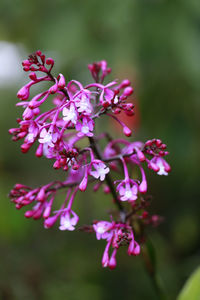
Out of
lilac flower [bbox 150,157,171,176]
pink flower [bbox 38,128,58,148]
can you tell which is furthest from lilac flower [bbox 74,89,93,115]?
lilac flower [bbox 150,157,171,176]

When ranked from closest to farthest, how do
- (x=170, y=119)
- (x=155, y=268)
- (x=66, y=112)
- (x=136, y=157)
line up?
(x=66, y=112) → (x=136, y=157) → (x=155, y=268) → (x=170, y=119)

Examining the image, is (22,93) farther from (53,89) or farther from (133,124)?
(133,124)

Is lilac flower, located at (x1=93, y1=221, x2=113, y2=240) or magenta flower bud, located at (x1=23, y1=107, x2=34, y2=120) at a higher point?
magenta flower bud, located at (x1=23, y1=107, x2=34, y2=120)

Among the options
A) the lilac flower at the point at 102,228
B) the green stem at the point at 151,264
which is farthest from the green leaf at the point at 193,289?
the lilac flower at the point at 102,228

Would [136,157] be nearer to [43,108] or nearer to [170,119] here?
[43,108]

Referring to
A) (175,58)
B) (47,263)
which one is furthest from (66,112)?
(47,263)

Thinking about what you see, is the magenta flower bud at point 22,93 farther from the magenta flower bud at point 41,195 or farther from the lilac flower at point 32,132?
the magenta flower bud at point 41,195

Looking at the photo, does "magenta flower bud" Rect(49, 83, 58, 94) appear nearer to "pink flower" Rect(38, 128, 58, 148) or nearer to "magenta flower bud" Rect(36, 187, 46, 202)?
"pink flower" Rect(38, 128, 58, 148)

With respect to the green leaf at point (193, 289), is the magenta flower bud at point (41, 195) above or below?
above

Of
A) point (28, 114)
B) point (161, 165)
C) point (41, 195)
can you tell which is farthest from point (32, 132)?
point (161, 165)
